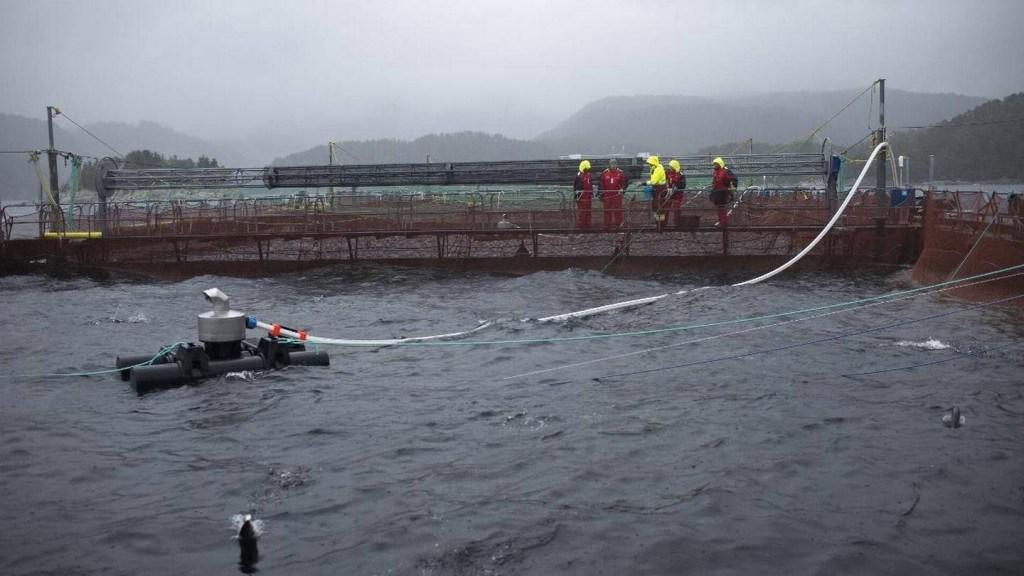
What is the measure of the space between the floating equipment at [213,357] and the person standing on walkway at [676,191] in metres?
14.4

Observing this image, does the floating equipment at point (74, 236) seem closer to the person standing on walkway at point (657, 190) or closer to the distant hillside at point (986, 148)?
the person standing on walkway at point (657, 190)

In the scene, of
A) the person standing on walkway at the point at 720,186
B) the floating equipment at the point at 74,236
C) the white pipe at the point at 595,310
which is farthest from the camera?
the floating equipment at the point at 74,236

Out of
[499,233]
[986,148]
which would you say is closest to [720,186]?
[499,233]

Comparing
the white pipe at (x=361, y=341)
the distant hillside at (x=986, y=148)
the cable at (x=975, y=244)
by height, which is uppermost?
the distant hillside at (x=986, y=148)

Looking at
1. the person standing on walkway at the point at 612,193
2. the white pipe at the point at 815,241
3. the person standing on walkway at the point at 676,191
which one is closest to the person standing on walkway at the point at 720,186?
the person standing on walkway at the point at 676,191

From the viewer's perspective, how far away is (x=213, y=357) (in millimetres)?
12609

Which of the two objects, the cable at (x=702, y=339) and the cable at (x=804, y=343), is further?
the cable at (x=702, y=339)

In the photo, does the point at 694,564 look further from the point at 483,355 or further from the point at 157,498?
the point at 483,355

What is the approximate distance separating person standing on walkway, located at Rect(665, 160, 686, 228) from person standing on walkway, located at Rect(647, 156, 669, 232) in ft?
0.68

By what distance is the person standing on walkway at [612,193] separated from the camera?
1027 inches

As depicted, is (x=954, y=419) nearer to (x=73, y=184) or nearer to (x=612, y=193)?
(x=612, y=193)

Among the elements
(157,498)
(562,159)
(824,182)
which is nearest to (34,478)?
(157,498)

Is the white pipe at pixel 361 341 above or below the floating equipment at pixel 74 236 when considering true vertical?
below

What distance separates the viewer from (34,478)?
9000 millimetres
